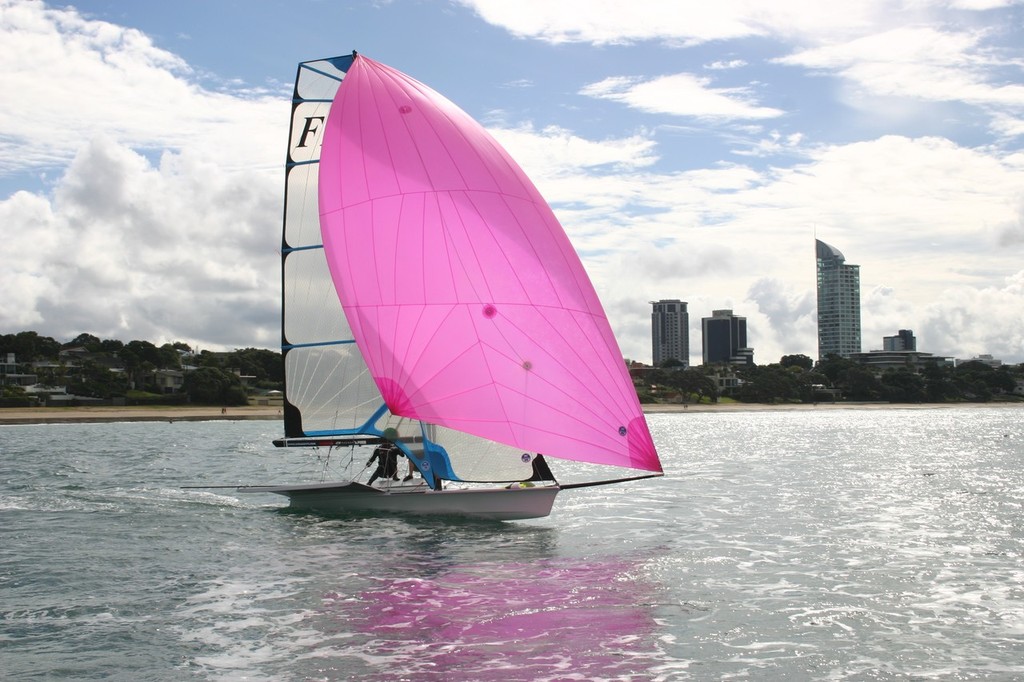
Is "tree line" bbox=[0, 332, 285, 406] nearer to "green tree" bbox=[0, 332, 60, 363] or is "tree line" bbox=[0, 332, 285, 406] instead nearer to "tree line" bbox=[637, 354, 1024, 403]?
"green tree" bbox=[0, 332, 60, 363]

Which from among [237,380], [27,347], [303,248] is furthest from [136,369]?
[303,248]

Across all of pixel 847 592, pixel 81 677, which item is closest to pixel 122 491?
pixel 81 677

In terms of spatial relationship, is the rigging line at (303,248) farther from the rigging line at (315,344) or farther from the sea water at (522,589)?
the sea water at (522,589)

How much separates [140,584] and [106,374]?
Result: 104793 millimetres

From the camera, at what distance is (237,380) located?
388 feet

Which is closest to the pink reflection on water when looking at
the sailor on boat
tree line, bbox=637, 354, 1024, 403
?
the sailor on boat

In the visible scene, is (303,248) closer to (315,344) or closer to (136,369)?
(315,344)

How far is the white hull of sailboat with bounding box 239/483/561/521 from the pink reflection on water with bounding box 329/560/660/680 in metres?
2.68

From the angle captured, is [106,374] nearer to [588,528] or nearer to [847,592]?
[588,528]

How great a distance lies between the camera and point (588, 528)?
76.1ft

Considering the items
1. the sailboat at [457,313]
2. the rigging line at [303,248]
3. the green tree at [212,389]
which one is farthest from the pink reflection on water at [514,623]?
the green tree at [212,389]

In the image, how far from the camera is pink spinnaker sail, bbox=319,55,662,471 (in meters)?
18.9

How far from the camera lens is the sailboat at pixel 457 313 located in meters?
18.9

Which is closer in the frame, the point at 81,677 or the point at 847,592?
the point at 81,677
